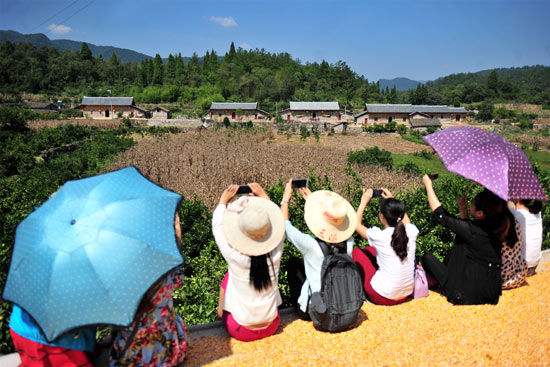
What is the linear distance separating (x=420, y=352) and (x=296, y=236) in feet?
4.25

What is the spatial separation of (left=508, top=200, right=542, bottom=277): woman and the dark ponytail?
8.77 ft

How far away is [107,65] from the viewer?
72.9 meters

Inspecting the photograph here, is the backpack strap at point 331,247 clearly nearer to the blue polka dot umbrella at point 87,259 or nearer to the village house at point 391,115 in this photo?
the blue polka dot umbrella at point 87,259

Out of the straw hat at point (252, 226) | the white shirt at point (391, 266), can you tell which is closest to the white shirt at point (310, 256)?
the straw hat at point (252, 226)

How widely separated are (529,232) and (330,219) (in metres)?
2.23

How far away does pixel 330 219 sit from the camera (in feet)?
9.16

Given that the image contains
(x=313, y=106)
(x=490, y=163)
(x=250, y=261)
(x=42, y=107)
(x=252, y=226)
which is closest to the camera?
(x=252, y=226)

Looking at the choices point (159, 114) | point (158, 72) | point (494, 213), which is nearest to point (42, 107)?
point (159, 114)

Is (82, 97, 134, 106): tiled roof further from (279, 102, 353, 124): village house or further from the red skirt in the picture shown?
the red skirt

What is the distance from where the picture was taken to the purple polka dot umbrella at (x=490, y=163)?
2.79 metres

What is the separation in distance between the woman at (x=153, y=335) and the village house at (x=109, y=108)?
50.9 m

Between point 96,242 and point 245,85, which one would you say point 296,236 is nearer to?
point 96,242

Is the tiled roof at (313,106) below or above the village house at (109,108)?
above

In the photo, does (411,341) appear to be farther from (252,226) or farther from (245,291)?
(252,226)
